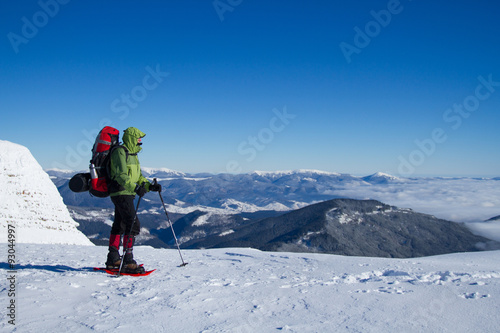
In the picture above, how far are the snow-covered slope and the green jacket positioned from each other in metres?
26.4

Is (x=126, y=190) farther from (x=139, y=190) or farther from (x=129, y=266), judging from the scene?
(x=129, y=266)

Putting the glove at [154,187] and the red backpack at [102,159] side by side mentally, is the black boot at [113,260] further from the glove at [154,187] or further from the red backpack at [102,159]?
the glove at [154,187]

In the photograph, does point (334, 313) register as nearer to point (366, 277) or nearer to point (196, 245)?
point (366, 277)

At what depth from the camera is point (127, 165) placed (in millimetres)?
8320

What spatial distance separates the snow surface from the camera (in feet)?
15.6

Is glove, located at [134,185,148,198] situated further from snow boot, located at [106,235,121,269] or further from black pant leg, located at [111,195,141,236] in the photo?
snow boot, located at [106,235,121,269]

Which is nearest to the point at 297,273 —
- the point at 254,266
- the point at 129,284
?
the point at 254,266

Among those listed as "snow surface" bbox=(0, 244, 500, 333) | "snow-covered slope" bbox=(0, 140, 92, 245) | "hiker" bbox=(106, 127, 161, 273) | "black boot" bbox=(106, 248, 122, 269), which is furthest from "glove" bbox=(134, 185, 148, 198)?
"snow-covered slope" bbox=(0, 140, 92, 245)

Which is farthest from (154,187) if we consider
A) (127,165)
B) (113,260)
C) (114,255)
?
(113,260)

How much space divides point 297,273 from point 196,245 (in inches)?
7779

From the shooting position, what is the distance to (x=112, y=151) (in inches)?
320

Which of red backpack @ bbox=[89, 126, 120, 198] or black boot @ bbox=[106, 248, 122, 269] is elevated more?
red backpack @ bbox=[89, 126, 120, 198]

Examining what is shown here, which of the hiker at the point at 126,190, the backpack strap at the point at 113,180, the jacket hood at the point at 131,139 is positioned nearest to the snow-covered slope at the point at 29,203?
the hiker at the point at 126,190

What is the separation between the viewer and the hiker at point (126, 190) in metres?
8.02
